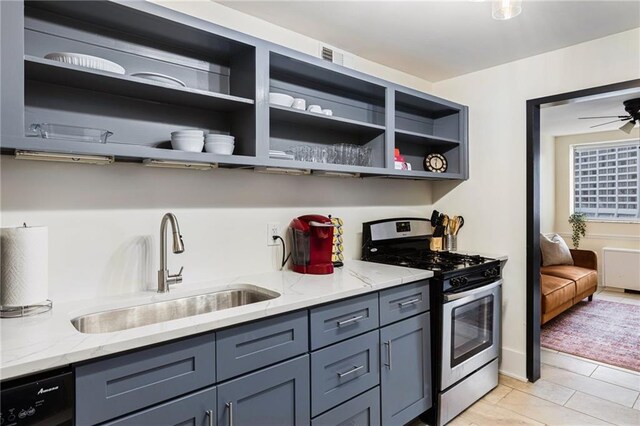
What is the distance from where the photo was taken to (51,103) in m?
1.54

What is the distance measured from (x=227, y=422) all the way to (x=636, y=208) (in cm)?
662

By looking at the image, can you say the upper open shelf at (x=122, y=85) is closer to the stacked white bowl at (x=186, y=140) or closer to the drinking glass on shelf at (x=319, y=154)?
the stacked white bowl at (x=186, y=140)

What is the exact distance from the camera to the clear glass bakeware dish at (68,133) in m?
1.37

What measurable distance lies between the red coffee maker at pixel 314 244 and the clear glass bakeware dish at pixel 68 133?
111cm

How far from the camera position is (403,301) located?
209 centimetres

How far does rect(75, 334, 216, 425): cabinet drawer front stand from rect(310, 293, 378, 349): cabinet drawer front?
0.50 metres

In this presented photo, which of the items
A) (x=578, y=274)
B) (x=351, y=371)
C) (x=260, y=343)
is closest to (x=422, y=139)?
(x=351, y=371)

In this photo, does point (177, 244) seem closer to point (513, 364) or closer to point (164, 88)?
point (164, 88)

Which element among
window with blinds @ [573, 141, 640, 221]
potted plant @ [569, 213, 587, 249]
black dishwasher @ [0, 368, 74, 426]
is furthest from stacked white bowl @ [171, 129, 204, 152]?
window with blinds @ [573, 141, 640, 221]

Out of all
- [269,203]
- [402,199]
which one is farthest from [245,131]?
[402,199]

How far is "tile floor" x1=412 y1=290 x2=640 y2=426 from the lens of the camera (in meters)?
2.34

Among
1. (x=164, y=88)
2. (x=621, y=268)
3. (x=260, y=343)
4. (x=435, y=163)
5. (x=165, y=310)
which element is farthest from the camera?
(x=621, y=268)

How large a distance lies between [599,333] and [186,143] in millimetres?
4260

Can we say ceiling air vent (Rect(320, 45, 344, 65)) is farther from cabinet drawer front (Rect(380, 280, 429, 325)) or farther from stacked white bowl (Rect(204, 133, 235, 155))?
cabinet drawer front (Rect(380, 280, 429, 325))
